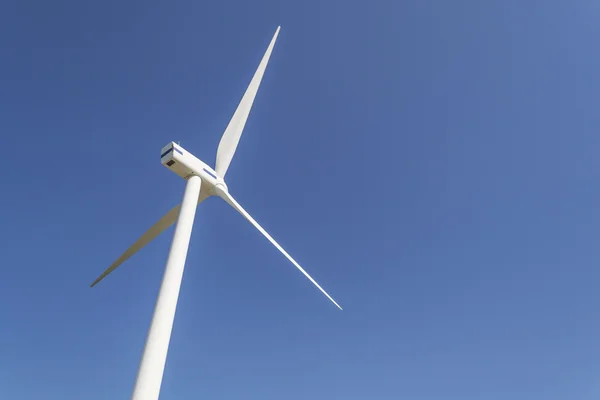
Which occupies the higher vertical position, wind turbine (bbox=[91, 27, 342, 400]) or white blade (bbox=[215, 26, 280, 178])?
white blade (bbox=[215, 26, 280, 178])

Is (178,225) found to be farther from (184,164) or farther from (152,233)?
(152,233)

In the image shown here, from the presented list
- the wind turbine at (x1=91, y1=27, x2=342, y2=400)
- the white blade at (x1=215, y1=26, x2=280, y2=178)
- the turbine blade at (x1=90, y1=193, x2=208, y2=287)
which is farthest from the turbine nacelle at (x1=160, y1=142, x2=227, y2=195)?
the white blade at (x1=215, y1=26, x2=280, y2=178)

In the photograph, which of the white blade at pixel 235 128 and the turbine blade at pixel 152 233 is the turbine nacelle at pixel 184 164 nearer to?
the turbine blade at pixel 152 233

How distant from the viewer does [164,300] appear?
1759 centimetres

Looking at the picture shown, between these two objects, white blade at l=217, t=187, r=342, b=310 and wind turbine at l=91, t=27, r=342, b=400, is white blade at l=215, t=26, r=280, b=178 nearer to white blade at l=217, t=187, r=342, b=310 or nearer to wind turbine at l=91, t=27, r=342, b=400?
wind turbine at l=91, t=27, r=342, b=400

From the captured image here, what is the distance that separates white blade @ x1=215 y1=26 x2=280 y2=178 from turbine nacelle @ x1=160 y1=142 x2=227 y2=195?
1855mm

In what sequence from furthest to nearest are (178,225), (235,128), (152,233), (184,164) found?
1. (235,128)
2. (152,233)
3. (184,164)
4. (178,225)

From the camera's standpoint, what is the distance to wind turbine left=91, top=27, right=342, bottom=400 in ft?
52.3

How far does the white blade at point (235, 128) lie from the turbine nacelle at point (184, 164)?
1855 millimetres

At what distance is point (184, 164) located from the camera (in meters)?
24.3

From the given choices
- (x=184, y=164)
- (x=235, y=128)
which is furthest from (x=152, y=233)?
(x=235, y=128)

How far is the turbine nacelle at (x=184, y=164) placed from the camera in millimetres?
24156

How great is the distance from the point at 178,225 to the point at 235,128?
10056 mm

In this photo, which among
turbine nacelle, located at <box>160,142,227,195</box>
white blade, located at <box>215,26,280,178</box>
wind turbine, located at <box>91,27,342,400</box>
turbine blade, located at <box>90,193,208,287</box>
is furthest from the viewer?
white blade, located at <box>215,26,280,178</box>
